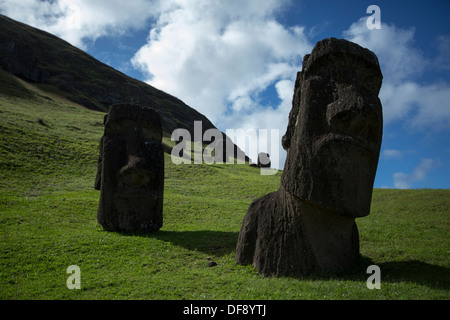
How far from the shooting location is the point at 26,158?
23.4m

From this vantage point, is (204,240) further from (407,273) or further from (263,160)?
(263,160)

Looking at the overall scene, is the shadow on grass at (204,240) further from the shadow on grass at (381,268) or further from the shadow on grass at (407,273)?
the shadow on grass at (407,273)

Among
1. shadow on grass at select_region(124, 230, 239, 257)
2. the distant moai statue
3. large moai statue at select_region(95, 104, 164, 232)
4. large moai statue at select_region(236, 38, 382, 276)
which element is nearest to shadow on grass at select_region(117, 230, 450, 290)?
shadow on grass at select_region(124, 230, 239, 257)

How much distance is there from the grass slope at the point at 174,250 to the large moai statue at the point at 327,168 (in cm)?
50

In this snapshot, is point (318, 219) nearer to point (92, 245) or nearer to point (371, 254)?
point (371, 254)

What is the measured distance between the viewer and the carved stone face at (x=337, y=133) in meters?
6.33

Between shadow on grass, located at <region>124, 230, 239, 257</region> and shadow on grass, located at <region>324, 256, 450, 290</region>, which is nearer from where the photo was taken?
shadow on grass, located at <region>324, 256, 450, 290</region>

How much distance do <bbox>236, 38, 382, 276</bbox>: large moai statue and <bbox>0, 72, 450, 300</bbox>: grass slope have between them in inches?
19.7

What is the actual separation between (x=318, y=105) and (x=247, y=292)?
370cm

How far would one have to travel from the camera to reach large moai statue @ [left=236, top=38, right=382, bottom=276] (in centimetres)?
634

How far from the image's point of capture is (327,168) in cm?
636

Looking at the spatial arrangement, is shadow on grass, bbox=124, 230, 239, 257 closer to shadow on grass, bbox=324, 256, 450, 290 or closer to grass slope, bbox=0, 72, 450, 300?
grass slope, bbox=0, 72, 450, 300

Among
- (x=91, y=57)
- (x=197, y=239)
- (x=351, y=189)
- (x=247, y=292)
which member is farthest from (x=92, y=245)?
(x=91, y=57)

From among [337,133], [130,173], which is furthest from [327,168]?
[130,173]
